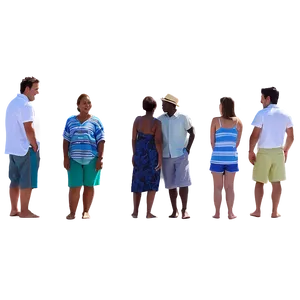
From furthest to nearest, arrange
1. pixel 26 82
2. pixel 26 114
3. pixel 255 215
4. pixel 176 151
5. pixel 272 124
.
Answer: pixel 255 215 < pixel 176 151 < pixel 272 124 < pixel 26 82 < pixel 26 114

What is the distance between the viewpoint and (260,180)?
29.5 ft

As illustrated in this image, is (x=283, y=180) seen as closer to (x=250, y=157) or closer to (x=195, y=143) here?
(x=250, y=157)

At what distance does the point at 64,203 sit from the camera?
30.5 ft

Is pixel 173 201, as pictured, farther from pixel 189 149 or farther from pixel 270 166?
pixel 270 166

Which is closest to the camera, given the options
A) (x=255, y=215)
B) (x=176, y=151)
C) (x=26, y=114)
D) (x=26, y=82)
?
(x=26, y=114)

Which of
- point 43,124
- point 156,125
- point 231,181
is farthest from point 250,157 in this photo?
point 43,124

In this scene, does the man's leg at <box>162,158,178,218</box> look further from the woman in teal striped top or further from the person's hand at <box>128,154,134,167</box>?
the woman in teal striped top

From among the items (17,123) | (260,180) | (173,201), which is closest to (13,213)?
(17,123)

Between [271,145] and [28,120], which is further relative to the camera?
[271,145]

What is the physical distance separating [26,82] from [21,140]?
2.37 feet

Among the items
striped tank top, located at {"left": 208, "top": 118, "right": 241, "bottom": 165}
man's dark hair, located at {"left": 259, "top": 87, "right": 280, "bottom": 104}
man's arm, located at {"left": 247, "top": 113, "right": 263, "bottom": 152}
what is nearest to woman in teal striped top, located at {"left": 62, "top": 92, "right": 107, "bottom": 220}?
striped tank top, located at {"left": 208, "top": 118, "right": 241, "bottom": 165}

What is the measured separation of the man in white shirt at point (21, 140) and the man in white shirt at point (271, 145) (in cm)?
276

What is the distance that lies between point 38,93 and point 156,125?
1543 mm

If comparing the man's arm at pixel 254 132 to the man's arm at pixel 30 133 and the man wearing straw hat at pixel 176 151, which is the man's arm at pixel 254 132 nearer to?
the man wearing straw hat at pixel 176 151
